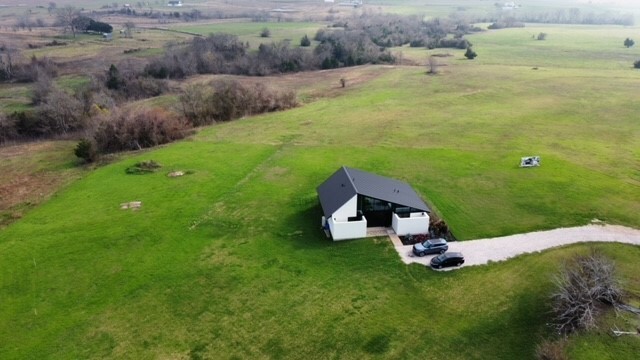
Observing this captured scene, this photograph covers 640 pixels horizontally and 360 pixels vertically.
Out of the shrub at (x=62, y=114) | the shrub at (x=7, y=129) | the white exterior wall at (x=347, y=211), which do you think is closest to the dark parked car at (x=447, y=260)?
the white exterior wall at (x=347, y=211)

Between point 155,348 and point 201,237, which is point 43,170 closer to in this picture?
point 201,237

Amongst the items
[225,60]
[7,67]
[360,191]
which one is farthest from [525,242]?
[7,67]

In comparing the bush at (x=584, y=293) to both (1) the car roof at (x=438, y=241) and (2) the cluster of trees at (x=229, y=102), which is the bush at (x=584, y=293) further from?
(2) the cluster of trees at (x=229, y=102)

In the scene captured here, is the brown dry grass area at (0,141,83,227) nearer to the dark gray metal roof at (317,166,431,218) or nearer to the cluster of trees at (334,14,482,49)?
the dark gray metal roof at (317,166,431,218)

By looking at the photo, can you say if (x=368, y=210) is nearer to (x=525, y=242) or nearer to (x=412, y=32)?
(x=525, y=242)

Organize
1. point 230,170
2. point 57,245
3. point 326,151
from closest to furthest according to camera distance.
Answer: point 57,245 → point 230,170 → point 326,151

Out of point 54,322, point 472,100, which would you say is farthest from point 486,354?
point 472,100
